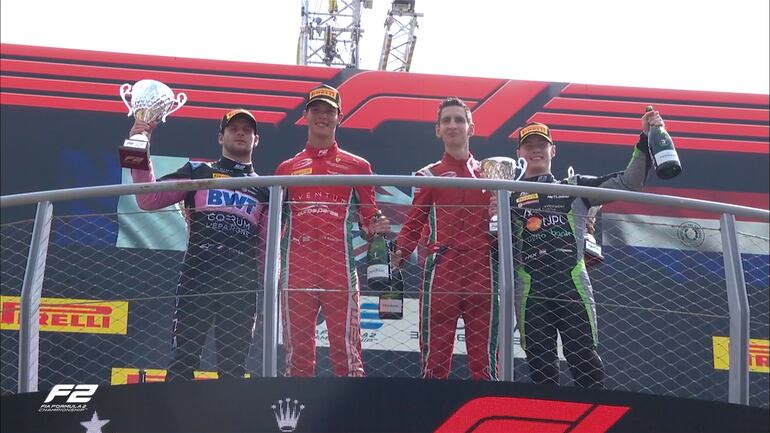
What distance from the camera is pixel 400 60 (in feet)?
38.7

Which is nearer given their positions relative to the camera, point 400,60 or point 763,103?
point 763,103

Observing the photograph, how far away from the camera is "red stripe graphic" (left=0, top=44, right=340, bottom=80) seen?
20.5ft

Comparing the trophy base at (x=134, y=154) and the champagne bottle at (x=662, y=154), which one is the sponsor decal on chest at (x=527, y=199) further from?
the trophy base at (x=134, y=154)

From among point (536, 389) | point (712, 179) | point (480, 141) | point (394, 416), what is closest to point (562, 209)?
point (536, 389)

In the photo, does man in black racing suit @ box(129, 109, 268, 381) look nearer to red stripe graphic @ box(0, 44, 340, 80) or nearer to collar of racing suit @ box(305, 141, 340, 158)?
collar of racing suit @ box(305, 141, 340, 158)

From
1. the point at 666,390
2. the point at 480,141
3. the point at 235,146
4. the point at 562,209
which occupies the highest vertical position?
the point at 480,141

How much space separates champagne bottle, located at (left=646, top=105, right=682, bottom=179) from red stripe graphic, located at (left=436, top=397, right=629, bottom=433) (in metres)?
1.12

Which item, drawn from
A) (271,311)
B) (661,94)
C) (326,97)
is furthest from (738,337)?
(661,94)

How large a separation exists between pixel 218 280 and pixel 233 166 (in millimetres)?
673

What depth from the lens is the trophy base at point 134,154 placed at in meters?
3.77

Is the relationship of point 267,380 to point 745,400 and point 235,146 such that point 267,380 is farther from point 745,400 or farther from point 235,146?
point 745,400

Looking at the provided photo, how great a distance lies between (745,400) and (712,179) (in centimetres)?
328

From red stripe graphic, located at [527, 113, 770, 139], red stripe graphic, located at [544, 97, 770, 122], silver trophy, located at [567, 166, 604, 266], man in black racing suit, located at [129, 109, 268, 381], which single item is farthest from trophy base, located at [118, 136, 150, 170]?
red stripe graphic, located at [544, 97, 770, 122]

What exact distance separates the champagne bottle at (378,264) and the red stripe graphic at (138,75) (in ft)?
9.33
